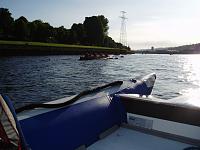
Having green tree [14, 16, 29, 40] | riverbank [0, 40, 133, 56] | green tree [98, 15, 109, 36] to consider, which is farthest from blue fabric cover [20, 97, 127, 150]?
green tree [98, 15, 109, 36]

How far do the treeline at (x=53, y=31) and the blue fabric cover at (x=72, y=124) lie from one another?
69.5 metres

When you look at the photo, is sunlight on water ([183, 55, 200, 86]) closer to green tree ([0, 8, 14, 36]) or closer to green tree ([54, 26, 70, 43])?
green tree ([0, 8, 14, 36])

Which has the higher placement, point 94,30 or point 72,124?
point 94,30

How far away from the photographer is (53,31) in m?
84.6

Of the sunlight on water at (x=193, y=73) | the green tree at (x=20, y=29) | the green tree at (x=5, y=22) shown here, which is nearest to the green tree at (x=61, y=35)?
the green tree at (x=20, y=29)

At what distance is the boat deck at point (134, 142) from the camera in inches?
146

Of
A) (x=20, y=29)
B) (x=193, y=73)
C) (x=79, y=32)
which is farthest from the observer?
(x=79, y=32)

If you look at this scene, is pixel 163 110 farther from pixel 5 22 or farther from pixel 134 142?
pixel 5 22

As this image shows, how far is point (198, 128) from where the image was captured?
371 centimetres

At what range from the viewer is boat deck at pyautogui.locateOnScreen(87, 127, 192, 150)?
12.2 ft

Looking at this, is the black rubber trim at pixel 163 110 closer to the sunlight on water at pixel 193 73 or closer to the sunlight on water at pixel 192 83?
the sunlight on water at pixel 192 83

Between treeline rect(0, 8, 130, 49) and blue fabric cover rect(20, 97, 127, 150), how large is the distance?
69.5 meters

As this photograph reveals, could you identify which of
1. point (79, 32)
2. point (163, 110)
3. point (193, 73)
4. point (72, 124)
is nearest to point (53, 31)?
point (79, 32)

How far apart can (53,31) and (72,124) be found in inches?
3313
